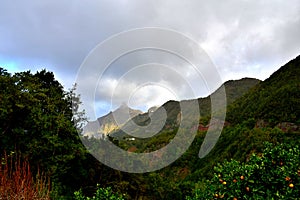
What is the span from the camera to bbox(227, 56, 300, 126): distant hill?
51.1 m

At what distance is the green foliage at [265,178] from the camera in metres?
4.79

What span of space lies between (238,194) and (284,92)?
53.6 meters

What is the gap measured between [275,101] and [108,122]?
50.2m

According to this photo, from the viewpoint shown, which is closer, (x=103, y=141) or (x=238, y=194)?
(x=238, y=194)

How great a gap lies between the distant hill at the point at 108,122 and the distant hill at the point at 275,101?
42554 mm

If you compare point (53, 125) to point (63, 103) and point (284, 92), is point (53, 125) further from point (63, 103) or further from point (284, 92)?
point (284, 92)

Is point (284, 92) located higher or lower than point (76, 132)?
higher

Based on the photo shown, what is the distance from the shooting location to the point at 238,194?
16.4 feet

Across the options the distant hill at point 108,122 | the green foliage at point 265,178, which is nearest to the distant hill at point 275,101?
the distant hill at point 108,122

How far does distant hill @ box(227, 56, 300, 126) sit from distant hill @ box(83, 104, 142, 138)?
140 ft

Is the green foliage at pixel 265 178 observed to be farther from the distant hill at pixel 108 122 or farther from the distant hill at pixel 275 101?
the distant hill at pixel 275 101

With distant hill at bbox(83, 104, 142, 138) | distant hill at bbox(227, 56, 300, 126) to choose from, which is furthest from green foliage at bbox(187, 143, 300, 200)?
distant hill at bbox(227, 56, 300, 126)

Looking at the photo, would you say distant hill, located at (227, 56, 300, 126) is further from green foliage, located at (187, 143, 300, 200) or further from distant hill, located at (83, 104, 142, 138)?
green foliage, located at (187, 143, 300, 200)

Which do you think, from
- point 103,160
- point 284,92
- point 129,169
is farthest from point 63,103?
point 284,92
